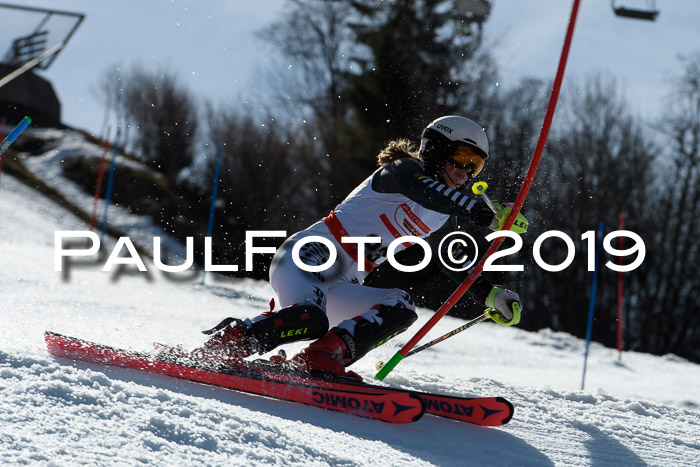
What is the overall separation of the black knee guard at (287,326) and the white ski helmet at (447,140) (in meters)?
0.91

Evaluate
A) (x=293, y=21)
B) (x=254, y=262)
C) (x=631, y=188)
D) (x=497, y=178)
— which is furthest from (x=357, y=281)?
(x=631, y=188)

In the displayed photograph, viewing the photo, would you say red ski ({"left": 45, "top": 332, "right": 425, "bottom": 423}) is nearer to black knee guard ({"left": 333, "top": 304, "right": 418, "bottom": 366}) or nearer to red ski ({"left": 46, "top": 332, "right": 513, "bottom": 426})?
red ski ({"left": 46, "top": 332, "right": 513, "bottom": 426})

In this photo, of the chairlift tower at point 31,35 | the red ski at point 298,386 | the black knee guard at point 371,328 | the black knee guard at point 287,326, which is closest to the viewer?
the red ski at point 298,386

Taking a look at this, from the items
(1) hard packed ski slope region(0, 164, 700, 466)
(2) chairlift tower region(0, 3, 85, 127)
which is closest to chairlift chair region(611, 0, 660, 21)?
(1) hard packed ski slope region(0, 164, 700, 466)

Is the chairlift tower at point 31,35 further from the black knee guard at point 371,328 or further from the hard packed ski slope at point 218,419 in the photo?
the black knee guard at point 371,328

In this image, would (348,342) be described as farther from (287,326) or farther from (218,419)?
(218,419)

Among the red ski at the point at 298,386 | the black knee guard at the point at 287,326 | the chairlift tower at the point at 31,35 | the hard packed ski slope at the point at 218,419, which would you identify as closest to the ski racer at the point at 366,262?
the black knee guard at the point at 287,326

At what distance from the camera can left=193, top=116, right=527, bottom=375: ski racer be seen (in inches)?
117

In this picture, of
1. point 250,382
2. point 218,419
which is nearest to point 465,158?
point 250,382

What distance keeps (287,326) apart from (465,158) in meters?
1.19

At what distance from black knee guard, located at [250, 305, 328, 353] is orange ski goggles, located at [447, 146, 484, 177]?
100cm

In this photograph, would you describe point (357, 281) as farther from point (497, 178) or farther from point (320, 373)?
point (497, 178)

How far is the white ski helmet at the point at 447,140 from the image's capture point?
10.7ft

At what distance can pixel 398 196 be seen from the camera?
10.6ft
